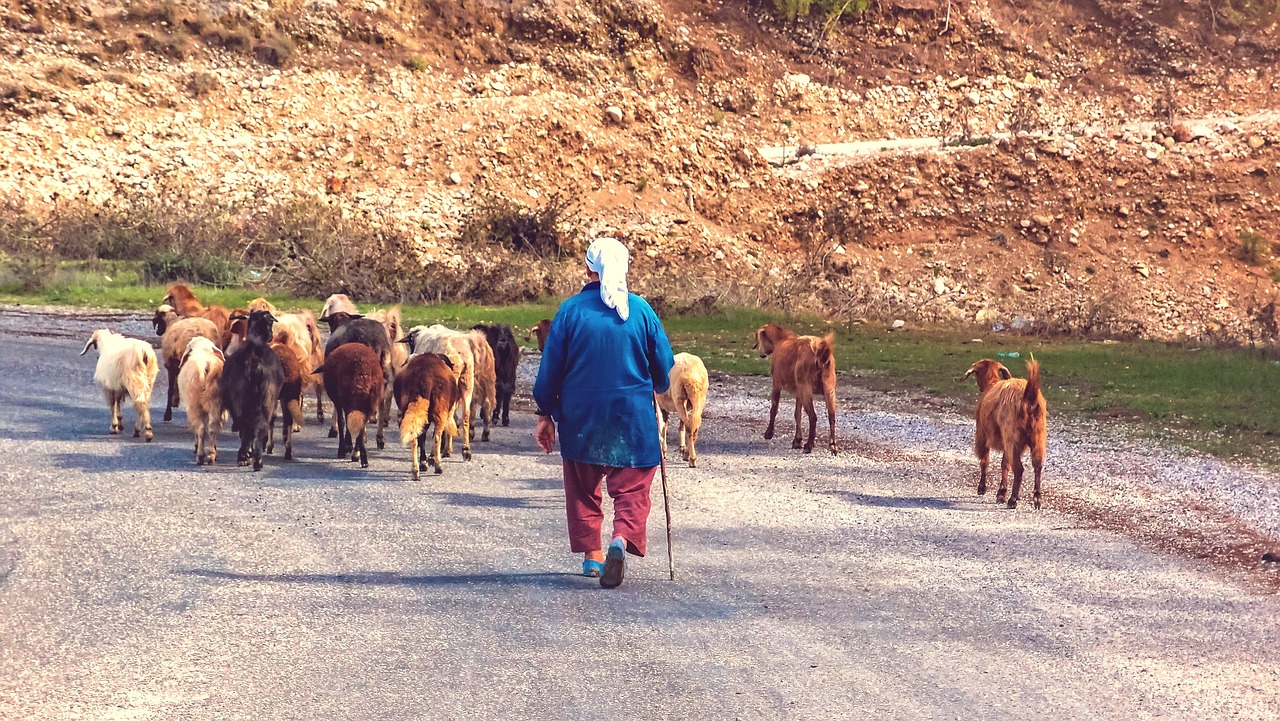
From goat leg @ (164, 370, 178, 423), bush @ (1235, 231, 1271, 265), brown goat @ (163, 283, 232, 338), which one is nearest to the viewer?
goat leg @ (164, 370, 178, 423)

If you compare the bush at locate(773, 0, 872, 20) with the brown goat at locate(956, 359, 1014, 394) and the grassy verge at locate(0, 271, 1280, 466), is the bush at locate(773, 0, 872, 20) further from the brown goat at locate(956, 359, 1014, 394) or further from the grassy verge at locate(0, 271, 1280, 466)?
the brown goat at locate(956, 359, 1014, 394)

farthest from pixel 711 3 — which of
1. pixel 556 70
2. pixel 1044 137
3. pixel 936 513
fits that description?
pixel 936 513

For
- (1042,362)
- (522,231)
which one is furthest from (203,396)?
(522,231)

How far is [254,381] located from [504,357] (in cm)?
375

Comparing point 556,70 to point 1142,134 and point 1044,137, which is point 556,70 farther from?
point 1142,134

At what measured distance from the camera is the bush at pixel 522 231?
35.4 m

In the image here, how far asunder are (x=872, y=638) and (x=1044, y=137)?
1584 inches

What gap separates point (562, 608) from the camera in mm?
7801

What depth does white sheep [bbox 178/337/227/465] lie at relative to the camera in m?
12.0

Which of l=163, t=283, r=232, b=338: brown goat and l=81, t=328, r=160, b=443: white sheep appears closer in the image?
l=81, t=328, r=160, b=443: white sheep

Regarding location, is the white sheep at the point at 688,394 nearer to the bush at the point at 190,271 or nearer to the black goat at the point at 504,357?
A: the black goat at the point at 504,357

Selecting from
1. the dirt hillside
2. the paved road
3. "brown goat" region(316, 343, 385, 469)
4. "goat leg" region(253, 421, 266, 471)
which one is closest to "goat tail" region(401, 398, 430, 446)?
the paved road

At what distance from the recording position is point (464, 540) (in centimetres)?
956

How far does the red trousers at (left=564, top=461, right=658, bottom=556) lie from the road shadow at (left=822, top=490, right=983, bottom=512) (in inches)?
132
